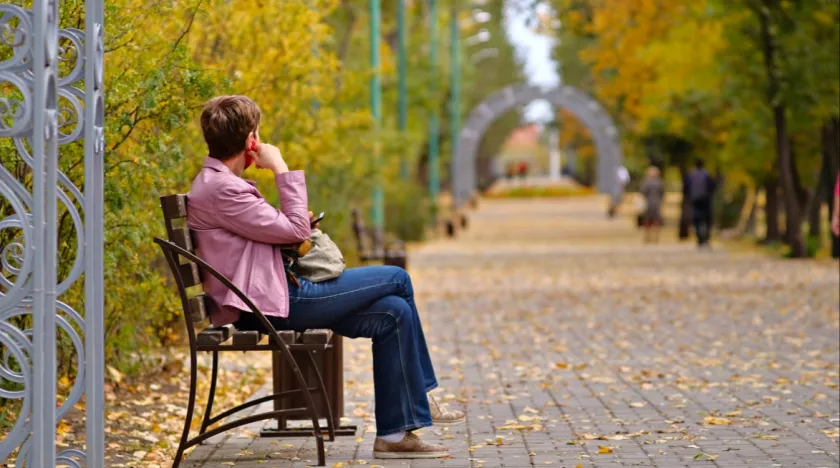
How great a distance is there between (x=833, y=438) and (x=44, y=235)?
4.14m

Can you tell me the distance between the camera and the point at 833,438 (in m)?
7.45

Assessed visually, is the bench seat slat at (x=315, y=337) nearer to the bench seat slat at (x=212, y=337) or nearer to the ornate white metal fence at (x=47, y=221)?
the bench seat slat at (x=212, y=337)

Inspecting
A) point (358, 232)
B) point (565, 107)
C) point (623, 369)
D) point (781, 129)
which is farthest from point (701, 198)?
point (565, 107)

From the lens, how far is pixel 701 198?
29266 mm

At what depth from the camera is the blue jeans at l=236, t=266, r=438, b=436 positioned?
21.9ft

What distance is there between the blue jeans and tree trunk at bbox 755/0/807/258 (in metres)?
18.3

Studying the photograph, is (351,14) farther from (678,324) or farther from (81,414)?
(81,414)

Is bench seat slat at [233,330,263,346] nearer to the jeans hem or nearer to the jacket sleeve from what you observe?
the jacket sleeve

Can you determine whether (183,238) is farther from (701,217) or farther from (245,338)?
(701,217)

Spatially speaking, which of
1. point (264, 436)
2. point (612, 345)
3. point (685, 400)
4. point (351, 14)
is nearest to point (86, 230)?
point (264, 436)

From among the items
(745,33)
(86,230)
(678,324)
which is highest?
(745,33)

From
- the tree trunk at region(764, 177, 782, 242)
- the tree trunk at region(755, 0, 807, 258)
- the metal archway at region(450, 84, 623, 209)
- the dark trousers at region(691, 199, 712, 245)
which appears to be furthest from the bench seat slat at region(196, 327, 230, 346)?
the metal archway at region(450, 84, 623, 209)

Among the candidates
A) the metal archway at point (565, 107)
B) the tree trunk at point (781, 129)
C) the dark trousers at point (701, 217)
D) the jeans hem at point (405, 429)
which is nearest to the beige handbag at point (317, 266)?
the jeans hem at point (405, 429)

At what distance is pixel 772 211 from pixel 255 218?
25.7 metres
